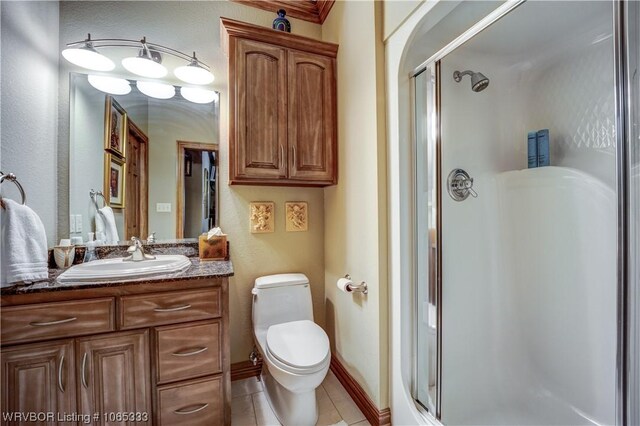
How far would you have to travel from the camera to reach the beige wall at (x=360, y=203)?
139 cm

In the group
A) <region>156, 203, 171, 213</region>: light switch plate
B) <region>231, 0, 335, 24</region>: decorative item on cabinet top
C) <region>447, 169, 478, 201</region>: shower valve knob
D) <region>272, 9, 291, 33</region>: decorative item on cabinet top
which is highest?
<region>231, 0, 335, 24</region>: decorative item on cabinet top

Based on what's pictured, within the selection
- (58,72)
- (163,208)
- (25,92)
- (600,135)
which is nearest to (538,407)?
(600,135)

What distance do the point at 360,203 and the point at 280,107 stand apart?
2.65 ft

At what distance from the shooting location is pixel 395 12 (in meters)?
1.27

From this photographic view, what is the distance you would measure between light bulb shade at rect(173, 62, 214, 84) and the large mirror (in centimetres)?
13

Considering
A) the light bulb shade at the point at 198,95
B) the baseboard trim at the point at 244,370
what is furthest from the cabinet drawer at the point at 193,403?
the light bulb shade at the point at 198,95

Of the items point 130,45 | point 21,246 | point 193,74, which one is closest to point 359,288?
point 21,246

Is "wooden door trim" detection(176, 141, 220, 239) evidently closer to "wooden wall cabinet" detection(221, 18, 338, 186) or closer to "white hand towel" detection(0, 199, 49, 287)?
"wooden wall cabinet" detection(221, 18, 338, 186)

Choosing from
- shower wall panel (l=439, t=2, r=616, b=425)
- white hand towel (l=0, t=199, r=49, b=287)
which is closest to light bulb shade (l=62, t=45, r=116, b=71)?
white hand towel (l=0, t=199, r=49, b=287)

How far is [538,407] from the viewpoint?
4.42ft

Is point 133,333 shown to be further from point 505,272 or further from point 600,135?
point 600,135

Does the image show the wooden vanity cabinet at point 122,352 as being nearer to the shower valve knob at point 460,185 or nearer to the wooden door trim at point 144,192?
the wooden door trim at point 144,192

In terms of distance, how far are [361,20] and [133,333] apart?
80.2 inches

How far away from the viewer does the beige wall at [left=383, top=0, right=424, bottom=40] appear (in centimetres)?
118
